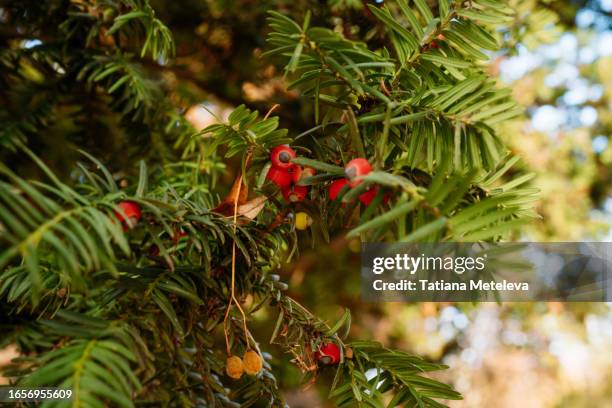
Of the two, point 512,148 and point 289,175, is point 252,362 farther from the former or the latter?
point 512,148

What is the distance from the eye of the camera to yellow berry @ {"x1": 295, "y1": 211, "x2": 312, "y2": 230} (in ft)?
1.85

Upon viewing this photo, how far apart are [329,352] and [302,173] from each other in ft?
0.62

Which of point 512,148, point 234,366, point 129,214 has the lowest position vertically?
point 234,366

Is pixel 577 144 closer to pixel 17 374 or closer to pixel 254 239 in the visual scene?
pixel 254 239

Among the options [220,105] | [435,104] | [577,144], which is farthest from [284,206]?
[577,144]

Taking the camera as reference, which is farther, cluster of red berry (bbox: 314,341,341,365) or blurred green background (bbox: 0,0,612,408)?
A: blurred green background (bbox: 0,0,612,408)

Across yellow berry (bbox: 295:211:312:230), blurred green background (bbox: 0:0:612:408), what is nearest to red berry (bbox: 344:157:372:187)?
yellow berry (bbox: 295:211:312:230)

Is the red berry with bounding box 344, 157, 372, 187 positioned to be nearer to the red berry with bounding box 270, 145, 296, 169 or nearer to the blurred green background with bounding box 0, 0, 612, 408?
the red berry with bounding box 270, 145, 296, 169

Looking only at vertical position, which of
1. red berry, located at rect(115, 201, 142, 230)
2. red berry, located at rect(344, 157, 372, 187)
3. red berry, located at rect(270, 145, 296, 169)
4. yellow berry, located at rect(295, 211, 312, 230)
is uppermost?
red berry, located at rect(270, 145, 296, 169)

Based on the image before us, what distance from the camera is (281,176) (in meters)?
0.50

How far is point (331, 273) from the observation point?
164 cm

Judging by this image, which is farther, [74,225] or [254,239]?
[254,239]

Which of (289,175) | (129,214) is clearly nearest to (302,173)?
(289,175)

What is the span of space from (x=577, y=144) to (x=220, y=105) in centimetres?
115
